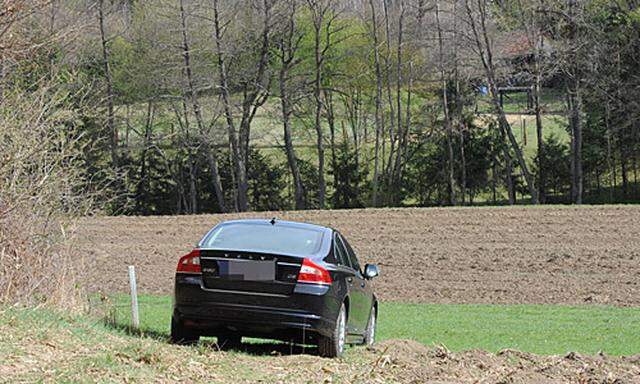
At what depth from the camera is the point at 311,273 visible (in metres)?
10.7

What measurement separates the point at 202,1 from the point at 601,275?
1083 inches

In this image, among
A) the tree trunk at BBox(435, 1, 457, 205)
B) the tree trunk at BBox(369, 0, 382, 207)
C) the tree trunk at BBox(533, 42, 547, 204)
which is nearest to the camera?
the tree trunk at BBox(533, 42, 547, 204)

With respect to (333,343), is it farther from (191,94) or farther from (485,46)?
(191,94)

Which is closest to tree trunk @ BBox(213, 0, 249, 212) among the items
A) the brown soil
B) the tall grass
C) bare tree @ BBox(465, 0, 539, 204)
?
bare tree @ BBox(465, 0, 539, 204)

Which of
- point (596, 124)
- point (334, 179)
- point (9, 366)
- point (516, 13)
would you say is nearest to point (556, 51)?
point (516, 13)

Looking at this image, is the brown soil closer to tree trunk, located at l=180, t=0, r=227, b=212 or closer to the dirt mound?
the dirt mound

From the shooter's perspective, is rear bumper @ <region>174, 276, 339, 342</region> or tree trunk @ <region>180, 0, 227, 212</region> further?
tree trunk @ <region>180, 0, 227, 212</region>

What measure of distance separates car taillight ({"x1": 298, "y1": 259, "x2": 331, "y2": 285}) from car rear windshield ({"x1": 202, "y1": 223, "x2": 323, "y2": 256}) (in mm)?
205

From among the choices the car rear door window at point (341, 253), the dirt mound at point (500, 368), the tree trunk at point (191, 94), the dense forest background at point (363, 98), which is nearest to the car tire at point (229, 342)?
the car rear door window at point (341, 253)

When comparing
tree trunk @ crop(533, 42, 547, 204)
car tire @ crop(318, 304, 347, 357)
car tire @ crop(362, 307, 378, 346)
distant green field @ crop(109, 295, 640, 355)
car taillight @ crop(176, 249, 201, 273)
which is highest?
tree trunk @ crop(533, 42, 547, 204)

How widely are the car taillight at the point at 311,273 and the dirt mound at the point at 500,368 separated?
109cm

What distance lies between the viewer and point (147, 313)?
743 inches

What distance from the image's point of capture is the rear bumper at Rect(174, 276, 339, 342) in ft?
34.8

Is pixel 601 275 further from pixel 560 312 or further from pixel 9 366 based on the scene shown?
pixel 9 366
